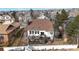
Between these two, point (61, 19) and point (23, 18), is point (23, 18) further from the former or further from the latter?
point (61, 19)

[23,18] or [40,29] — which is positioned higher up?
[23,18]

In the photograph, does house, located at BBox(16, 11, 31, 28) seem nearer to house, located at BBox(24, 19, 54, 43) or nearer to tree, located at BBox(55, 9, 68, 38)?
house, located at BBox(24, 19, 54, 43)

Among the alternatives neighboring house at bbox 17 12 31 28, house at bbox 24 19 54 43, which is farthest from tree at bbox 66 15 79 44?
neighboring house at bbox 17 12 31 28

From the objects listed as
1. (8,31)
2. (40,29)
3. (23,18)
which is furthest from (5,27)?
(40,29)

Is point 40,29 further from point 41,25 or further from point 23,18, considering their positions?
point 23,18

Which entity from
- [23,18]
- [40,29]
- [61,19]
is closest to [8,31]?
[23,18]
